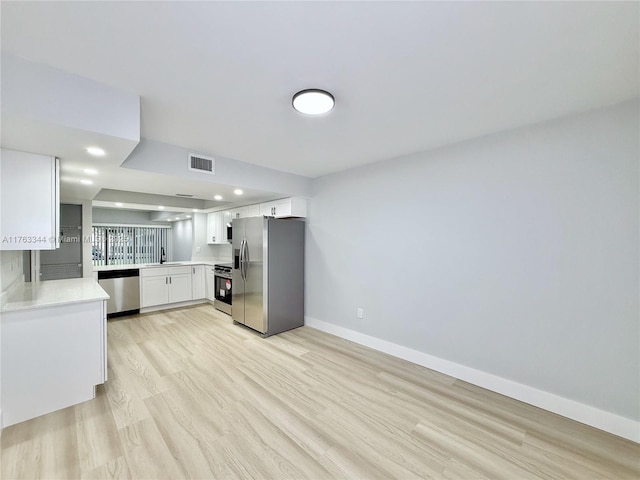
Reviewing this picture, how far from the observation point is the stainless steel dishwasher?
4.60 m

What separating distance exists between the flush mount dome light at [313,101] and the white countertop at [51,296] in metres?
2.32

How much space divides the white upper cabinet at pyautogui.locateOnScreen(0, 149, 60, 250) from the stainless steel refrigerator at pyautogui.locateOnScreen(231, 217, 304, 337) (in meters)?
2.23

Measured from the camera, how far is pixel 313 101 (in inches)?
74.5

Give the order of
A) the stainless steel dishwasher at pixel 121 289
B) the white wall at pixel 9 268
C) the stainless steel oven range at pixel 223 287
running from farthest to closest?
the stainless steel oven range at pixel 223 287, the stainless steel dishwasher at pixel 121 289, the white wall at pixel 9 268

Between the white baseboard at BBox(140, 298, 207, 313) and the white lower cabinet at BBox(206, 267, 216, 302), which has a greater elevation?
the white lower cabinet at BBox(206, 267, 216, 302)

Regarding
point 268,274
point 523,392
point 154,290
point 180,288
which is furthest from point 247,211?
point 523,392

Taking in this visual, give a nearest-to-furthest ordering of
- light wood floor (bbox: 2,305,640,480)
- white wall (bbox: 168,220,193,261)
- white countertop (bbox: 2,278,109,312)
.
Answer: light wood floor (bbox: 2,305,640,480), white countertop (bbox: 2,278,109,312), white wall (bbox: 168,220,193,261)

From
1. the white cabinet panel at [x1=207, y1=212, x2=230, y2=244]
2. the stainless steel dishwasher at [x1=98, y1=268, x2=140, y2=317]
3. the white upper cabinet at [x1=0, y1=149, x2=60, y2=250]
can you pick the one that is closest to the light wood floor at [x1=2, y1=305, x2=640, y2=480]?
the white upper cabinet at [x1=0, y1=149, x2=60, y2=250]

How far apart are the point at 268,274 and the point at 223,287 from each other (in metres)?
1.68

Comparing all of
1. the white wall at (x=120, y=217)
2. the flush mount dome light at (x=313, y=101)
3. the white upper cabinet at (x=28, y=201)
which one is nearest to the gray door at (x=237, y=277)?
the white upper cabinet at (x=28, y=201)

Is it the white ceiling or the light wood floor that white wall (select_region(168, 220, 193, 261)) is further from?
the white ceiling

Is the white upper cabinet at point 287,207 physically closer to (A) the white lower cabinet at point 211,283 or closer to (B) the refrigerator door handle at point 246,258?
(B) the refrigerator door handle at point 246,258

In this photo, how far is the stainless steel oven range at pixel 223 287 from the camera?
16.2 feet

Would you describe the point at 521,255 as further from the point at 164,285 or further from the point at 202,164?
the point at 164,285
